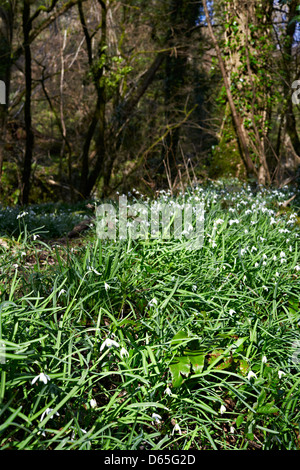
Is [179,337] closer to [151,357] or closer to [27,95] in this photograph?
[151,357]

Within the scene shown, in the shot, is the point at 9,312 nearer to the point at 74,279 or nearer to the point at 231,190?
the point at 74,279

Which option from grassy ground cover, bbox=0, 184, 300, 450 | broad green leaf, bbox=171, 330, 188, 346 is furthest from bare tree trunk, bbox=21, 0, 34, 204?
broad green leaf, bbox=171, 330, 188, 346

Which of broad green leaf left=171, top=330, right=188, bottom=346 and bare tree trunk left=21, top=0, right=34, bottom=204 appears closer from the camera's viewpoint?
broad green leaf left=171, top=330, right=188, bottom=346

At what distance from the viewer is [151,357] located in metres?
1.94

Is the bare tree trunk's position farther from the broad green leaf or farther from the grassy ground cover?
the broad green leaf

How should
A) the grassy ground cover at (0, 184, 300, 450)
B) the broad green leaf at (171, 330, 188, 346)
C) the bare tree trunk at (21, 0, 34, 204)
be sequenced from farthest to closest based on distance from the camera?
1. the bare tree trunk at (21, 0, 34, 204)
2. the broad green leaf at (171, 330, 188, 346)
3. the grassy ground cover at (0, 184, 300, 450)

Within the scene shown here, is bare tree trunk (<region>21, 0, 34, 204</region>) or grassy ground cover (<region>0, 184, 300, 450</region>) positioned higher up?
bare tree trunk (<region>21, 0, 34, 204</region>)

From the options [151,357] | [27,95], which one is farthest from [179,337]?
[27,95]

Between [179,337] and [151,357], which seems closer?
[151,357]

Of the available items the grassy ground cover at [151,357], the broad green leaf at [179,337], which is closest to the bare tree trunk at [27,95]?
the grassy ground cover at [151,357]

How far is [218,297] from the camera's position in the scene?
7.88 ft

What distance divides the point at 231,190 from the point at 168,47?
6574mm

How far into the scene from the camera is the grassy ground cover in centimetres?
168

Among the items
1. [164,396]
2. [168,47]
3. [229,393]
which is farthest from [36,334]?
[168,47]
